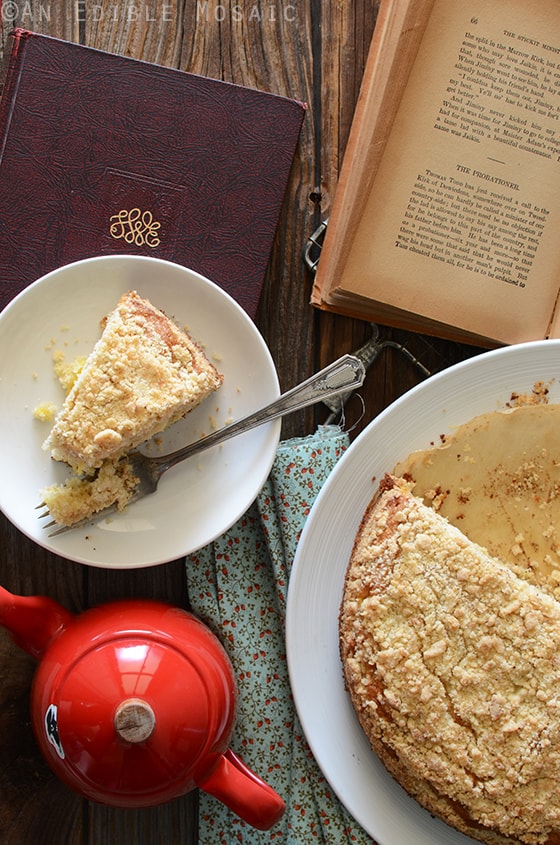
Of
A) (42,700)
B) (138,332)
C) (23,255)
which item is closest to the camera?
(42,700)

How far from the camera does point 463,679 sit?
1.41 m

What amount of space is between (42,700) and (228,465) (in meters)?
0.55

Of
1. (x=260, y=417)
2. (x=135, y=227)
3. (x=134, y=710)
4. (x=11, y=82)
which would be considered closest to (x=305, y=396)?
(x=260, y=417)

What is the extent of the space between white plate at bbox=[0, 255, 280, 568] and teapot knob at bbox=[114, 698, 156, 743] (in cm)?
34

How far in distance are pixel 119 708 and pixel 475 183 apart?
4.01 feet

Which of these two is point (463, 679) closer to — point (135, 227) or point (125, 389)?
point (125, 389)

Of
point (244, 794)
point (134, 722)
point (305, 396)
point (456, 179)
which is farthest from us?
point (456, 179)

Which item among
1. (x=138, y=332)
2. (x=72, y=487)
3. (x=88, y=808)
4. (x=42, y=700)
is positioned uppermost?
(x=138, y=332)

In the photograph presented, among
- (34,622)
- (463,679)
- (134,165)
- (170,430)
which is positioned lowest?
(34,622)

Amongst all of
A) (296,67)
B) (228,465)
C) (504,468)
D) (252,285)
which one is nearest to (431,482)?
(504,468)

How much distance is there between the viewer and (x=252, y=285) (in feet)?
5.40

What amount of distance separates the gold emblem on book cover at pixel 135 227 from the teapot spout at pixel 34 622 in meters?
0.73

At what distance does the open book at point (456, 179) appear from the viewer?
1.60 meters

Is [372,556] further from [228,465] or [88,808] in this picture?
[88,808]
